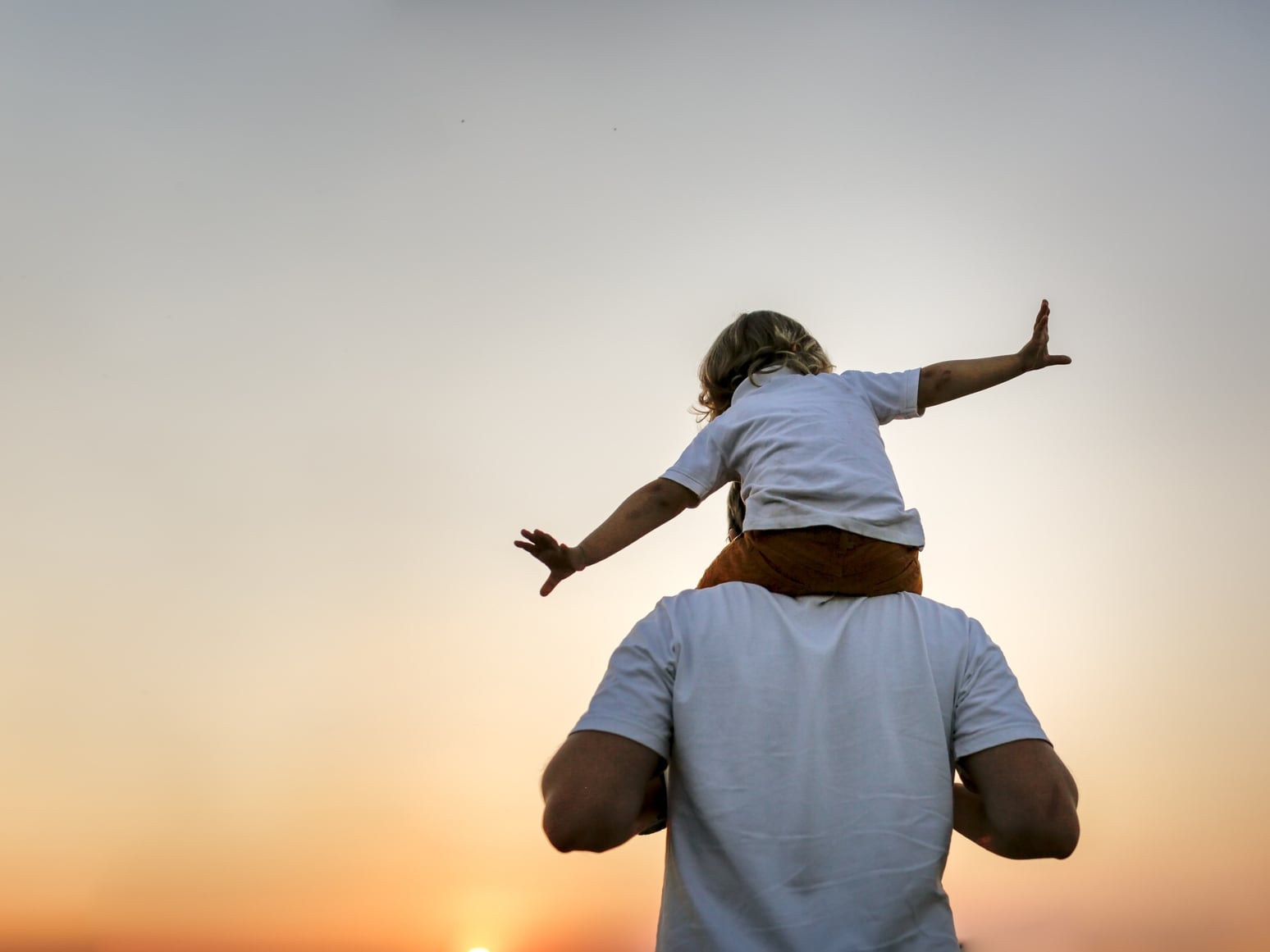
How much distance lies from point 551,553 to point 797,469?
0.55 m

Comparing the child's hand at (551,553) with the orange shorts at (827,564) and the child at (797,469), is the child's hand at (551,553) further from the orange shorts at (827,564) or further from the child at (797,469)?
the orange shorts at (827,564)

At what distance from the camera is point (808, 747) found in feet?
5.54

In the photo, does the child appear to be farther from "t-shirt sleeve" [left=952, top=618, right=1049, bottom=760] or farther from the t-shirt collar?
"t-shirt sleeve" [left=952, top=618, right=1049, bottom=760]

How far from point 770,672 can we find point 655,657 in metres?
0.21

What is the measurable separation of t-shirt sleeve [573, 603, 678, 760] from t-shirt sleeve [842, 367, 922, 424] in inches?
30.6

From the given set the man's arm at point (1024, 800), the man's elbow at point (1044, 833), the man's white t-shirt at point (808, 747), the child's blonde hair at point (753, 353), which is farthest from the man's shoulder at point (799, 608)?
the child's blonde hair at point (753, 353)

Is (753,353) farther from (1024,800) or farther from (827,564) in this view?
(1024,800)

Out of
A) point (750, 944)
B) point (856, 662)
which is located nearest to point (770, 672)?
point (856, 662)

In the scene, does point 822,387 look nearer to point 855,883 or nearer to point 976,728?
point 976,728

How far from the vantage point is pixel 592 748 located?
169 cm

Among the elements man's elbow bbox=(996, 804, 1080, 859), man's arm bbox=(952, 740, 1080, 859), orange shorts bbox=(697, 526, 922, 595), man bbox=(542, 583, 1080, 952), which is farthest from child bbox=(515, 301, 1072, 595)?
man's elbow bbox=(996, 804, 1080, 859)

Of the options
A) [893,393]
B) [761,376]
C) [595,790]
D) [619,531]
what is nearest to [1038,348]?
[893,393]

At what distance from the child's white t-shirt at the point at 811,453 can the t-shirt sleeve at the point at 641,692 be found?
33 cm

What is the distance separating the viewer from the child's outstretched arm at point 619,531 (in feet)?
7.02
